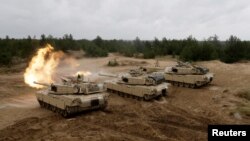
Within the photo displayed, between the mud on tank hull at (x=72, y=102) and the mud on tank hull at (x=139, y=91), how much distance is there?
11.1 feet

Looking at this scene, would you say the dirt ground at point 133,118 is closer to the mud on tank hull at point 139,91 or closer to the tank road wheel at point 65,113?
the tank road wheel at point 65,113

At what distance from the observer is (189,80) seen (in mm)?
27047

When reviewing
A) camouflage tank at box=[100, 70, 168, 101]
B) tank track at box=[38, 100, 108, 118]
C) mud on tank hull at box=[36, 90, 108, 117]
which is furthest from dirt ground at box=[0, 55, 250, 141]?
camouflage tank at box=[100, 70, 168, 101]

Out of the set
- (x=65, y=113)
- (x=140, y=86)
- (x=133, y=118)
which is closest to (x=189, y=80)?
(x=140, y=86)

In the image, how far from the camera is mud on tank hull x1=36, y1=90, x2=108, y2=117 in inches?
715

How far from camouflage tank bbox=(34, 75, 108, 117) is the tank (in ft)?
31.0

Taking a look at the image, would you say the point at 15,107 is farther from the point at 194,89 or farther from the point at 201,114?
the point at 194,89

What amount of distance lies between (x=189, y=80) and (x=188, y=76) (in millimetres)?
337

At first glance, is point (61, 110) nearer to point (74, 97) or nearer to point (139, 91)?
point (74, 97)

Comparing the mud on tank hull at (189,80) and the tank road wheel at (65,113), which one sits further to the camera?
the mud on tank hull at (189,80)

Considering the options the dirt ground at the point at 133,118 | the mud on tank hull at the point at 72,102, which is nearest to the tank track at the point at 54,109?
the mud on tank hull at the point at 72,102

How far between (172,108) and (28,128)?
8.77 m

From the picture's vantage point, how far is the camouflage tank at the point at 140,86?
22.4 metres

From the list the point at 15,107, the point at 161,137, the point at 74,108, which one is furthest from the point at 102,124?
the point at 15,107
